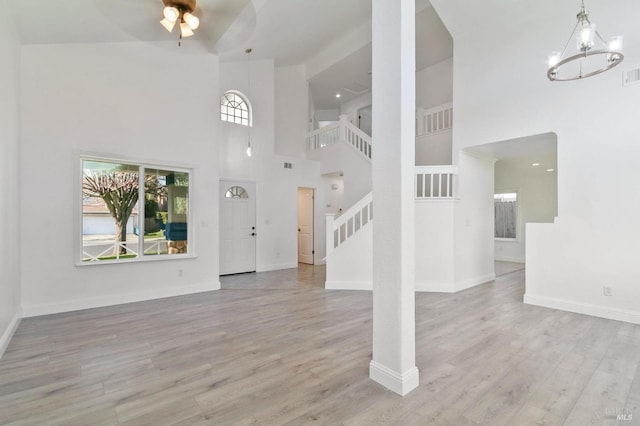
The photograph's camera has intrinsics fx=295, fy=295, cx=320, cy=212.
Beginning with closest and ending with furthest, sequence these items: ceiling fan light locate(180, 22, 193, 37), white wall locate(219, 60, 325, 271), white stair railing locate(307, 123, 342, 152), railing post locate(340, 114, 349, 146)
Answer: ceiling fan light locate(180, 22, 193, 37) < white wall locate(219, 60, 325, 271) < railing post locate(340, 114, 349, 146) < white stair railing locate(307, 123, 342, 152)

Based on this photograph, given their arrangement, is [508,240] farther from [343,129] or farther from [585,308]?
[343,129]

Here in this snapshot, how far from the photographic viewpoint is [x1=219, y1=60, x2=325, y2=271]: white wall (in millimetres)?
6879

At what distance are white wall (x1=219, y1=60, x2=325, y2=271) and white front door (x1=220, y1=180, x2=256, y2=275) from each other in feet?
0.49

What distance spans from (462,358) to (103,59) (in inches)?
240

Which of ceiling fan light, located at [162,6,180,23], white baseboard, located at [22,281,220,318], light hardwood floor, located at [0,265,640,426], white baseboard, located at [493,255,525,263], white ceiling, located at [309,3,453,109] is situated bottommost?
white baseboard, located at [493,255,525,263]

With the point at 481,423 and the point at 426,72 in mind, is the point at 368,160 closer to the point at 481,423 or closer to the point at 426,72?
the point at 426,72

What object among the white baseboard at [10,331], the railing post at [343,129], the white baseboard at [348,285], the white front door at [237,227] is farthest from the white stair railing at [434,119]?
the white baseboard at [10,331]

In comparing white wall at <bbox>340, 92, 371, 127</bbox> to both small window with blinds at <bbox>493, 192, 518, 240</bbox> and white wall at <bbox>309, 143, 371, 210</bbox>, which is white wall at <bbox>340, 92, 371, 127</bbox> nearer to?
white wall at <bbox>309, 143, 371, 210</bbox>

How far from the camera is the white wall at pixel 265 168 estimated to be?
6.88 meters

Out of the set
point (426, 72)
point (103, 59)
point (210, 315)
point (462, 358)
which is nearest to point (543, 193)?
point (426, 72)

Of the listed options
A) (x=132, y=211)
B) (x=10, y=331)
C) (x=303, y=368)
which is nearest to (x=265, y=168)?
(x=132, y=211)

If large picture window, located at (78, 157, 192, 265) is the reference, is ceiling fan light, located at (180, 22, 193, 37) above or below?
above

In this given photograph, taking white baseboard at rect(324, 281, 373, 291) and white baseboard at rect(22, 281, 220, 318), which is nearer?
white baseboard at rect(22, 281, 220, 318)

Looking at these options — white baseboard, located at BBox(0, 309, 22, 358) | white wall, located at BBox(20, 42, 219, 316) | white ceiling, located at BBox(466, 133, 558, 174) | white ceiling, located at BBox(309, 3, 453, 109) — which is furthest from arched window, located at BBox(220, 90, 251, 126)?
white ceiling, located at BBox(466, 133, 558, 174)
